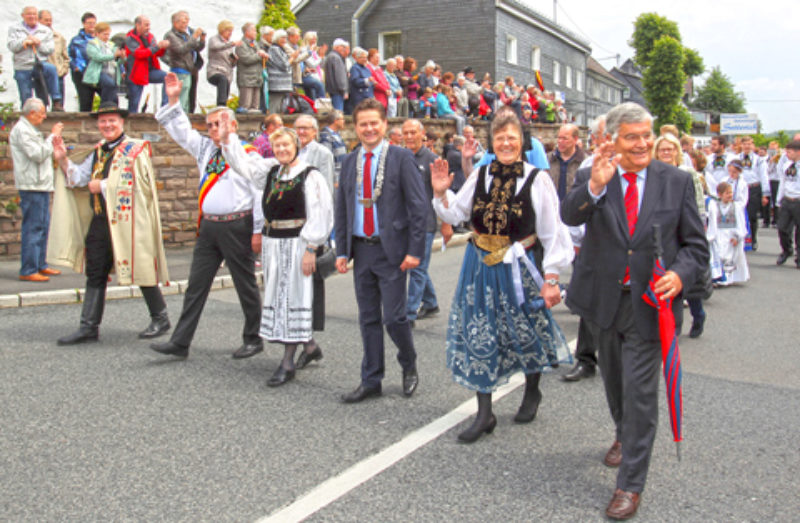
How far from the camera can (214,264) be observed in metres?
6.42

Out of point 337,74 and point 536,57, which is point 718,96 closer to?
point 536,57

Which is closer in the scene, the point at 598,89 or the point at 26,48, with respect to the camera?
the point at 26,48

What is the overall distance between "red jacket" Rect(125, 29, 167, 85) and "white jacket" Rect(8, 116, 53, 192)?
305 cm

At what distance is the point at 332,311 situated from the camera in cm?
854

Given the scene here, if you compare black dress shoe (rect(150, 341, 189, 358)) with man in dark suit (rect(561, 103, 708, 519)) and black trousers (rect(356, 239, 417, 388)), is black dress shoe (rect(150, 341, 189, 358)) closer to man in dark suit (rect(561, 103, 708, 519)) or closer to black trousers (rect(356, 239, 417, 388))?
black trousers (rect(356, 239, 417, 388))

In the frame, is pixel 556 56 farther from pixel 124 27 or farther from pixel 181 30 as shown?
pixel 181 30

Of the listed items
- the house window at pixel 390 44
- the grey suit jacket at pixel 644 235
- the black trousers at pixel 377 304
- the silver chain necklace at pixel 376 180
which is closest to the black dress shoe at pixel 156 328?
the black trousers at pixel 377 304

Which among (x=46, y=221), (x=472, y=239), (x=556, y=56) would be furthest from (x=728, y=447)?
(x=556, y=56)

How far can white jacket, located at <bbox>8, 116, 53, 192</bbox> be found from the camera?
979 centimetres

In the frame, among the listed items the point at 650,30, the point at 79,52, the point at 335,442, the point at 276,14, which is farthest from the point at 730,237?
the point at 650,30

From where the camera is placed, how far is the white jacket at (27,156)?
385 inches

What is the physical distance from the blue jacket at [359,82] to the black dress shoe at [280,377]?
38.3 feet

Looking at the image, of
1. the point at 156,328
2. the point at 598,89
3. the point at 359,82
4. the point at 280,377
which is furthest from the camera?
the point at 598,89

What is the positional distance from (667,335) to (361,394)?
2.40 meters
